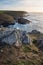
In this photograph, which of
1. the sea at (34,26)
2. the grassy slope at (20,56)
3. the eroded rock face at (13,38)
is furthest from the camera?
the sea at (34,26)

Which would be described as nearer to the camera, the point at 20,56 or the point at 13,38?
the point at 20,56

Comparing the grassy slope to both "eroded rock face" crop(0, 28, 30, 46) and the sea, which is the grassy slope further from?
the sea

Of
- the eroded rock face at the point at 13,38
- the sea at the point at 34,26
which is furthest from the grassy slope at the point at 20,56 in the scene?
the sea at the point at 34,26

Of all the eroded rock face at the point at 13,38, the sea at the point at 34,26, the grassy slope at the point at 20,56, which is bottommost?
the sea at the point at 34,26

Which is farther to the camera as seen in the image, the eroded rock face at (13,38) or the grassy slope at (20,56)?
the eroded rock face at (13,38)

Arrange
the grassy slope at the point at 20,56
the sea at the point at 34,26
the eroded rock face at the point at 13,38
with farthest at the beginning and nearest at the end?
1. the sea at the point at 34,26
2. the eroded rock face at the point at 13,38
3. the grassy slope at the point at 20,56

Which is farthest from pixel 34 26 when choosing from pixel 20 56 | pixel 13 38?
pixel 20 56

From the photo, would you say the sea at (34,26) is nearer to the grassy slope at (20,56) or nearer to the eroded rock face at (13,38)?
the eroded rock face at (13,38)

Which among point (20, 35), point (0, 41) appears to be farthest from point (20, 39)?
point (0, 41)

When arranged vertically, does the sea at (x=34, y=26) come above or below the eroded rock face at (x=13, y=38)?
below

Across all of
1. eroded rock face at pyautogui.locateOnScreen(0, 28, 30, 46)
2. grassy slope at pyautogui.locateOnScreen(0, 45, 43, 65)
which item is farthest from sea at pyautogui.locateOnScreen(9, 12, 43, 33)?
grassy slope at pyautogui.locateOnScreen(0, 45, 43, 65)

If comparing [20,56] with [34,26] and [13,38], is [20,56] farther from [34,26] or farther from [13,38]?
[34,26]
